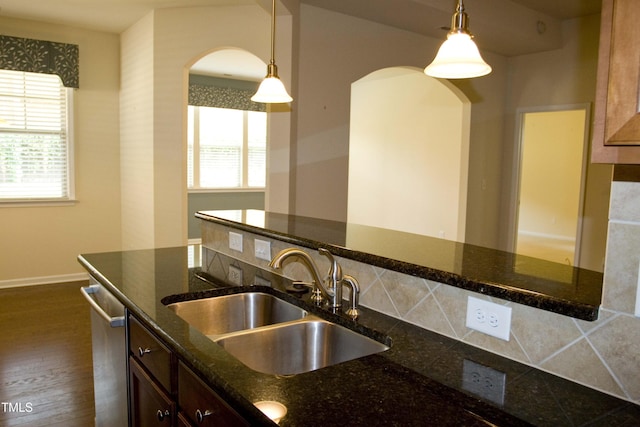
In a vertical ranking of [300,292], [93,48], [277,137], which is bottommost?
[300,292]

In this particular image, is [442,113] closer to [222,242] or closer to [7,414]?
[222,242]

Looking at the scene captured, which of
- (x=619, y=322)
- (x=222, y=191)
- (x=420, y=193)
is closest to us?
(x=619, y=322)

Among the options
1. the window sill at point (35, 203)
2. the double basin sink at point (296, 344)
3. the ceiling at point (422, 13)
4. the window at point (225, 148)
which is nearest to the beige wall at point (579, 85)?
the ceiling at point (422, 13)

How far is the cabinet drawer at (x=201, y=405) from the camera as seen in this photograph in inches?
43.9

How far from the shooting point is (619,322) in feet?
3.26

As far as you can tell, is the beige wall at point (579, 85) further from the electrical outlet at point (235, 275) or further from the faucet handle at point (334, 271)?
the faucet handle at point (334, 271)

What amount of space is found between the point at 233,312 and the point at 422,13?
10.6 feet

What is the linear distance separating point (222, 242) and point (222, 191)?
5475 mm

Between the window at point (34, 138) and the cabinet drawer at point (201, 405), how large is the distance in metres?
4.93

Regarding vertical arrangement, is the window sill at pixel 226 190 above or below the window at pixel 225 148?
below

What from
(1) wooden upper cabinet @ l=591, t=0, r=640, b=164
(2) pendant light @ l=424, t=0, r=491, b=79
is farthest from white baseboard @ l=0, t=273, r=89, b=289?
(1) wooden upper cabinet @ l=591, t=0, r=640, b=164

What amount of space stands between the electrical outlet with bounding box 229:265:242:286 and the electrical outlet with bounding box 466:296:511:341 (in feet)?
3.38

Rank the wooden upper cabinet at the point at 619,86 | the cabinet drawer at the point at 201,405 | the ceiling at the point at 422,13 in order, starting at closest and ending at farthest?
the wooden upper cabinet at the point at 619,86, the cabinet drawer at the point at 201,405, the ceiling at the point at 422,13

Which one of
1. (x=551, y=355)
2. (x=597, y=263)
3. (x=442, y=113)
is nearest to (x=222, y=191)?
(x=442, y=113)
